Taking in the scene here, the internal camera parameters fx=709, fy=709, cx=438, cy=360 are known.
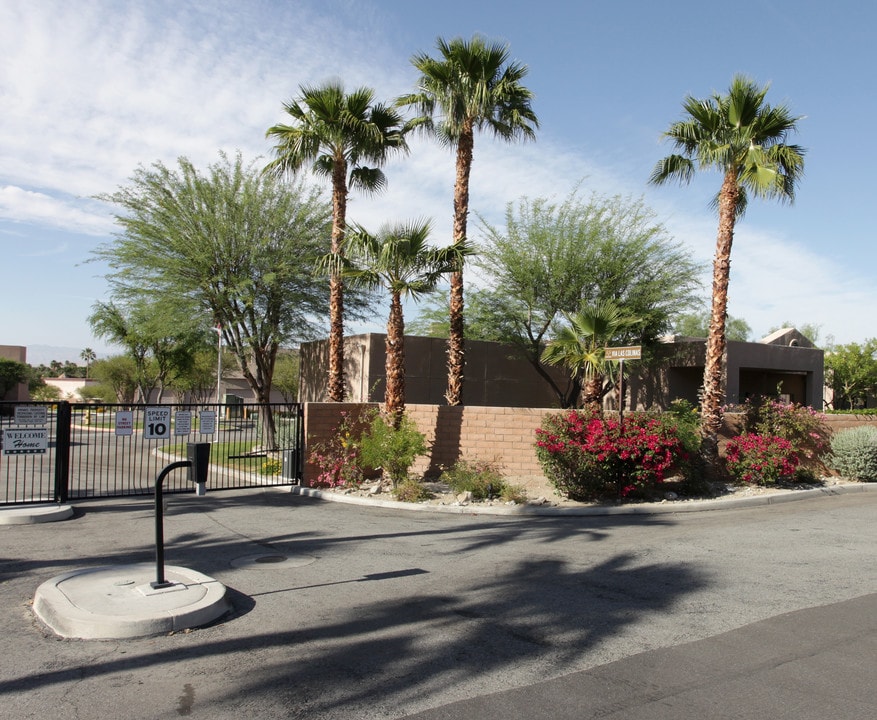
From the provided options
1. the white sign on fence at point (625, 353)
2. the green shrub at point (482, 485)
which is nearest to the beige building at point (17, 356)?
the green shrub at point (482, 485)

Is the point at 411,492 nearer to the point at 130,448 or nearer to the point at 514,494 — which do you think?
the point at 514,494

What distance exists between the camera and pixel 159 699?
15.4 feet

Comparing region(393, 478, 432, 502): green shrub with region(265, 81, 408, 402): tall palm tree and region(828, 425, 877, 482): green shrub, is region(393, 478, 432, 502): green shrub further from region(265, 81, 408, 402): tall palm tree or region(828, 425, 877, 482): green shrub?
region(828, 425, 877, 482): green shrub

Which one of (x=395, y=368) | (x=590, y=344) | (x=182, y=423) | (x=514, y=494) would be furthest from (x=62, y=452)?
(x=590, y=344)

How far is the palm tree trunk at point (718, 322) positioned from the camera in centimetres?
1591

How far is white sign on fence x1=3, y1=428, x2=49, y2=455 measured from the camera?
11061 mm

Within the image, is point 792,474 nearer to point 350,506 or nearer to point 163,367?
point 350,506

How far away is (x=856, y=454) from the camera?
56.7ft

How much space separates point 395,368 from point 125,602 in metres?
9.40

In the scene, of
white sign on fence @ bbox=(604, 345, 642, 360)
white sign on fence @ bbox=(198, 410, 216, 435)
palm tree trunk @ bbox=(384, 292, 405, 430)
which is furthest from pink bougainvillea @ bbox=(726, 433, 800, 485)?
white sign on fence @ bbox=(198, 410, 216, 435)

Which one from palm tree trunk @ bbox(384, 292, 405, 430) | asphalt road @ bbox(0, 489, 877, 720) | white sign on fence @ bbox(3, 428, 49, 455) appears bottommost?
asphalt road @ bbox(0, 489, 877, 720)

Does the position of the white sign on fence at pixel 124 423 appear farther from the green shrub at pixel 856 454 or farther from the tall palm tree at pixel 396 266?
the green shrub at pixel 856 454

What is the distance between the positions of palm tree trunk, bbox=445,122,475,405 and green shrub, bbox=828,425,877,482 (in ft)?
31.1

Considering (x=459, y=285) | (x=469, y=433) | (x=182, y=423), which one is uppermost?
(x=459, y=285)
